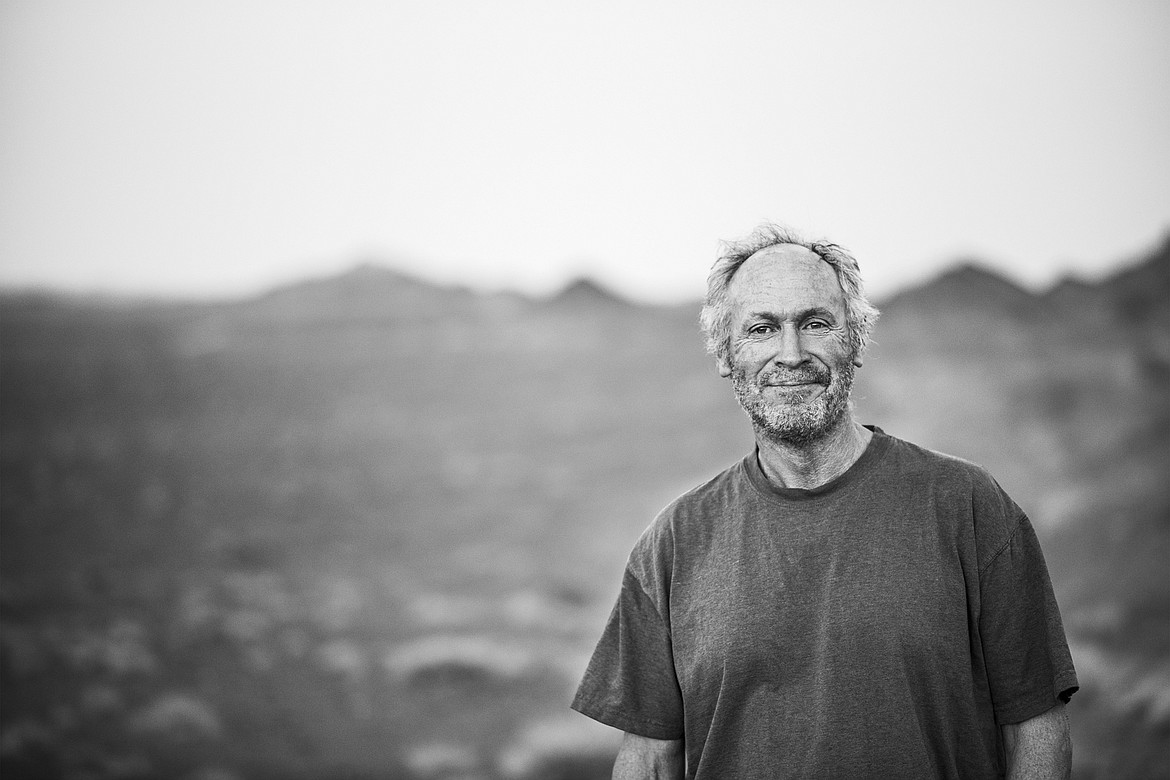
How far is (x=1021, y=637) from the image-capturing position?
3.79ft

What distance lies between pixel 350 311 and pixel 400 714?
1674 millimetres

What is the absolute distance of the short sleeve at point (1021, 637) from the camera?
1152 millimetres

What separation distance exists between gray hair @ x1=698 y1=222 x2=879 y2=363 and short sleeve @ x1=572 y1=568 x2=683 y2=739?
15.3 inches

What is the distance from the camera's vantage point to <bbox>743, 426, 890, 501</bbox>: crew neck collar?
126 centimetres

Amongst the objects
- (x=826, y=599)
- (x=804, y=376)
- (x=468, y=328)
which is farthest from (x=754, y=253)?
(x=468, y=328)

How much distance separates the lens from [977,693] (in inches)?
45.8

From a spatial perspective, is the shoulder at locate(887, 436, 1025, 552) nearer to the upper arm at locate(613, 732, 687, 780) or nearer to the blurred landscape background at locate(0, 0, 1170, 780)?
the upper arm at locate(613, 732, 687, 780)

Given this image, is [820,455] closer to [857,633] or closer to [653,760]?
[857,633]

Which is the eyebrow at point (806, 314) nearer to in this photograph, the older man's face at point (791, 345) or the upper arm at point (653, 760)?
the older man's face at point (791, 345)

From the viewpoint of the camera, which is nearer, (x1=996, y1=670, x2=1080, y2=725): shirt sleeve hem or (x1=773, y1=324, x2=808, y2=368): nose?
(x1=996, y1=670, x2=1080, y2=725): shirt sleeve hem

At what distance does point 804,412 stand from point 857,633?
291 millimetres

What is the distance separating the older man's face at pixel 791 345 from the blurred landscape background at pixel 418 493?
8.00 ft

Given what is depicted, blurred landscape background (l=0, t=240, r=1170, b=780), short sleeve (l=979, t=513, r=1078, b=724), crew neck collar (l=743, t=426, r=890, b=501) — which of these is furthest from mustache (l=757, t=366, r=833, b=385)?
blurred landscape background (l=0, t=240, r=1170, b=780)

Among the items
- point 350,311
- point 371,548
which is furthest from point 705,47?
point 371,548
